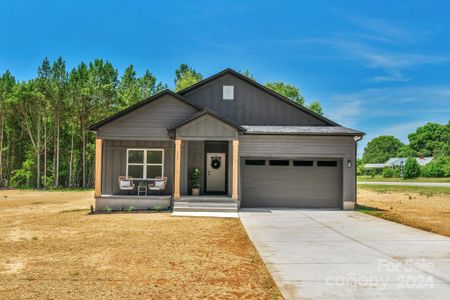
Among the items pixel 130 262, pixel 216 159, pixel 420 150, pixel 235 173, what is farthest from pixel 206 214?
pixel 420 150

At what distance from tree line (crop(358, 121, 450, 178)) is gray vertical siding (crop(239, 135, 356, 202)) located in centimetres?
4299

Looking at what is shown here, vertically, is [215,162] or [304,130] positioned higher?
[304,130]

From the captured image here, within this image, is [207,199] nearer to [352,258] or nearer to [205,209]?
[205,209]

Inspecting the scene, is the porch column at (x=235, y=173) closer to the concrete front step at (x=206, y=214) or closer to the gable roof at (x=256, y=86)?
the concrete front step at (x=206, y=214)

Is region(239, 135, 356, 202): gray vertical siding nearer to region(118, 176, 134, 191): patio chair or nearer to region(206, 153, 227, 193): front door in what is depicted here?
region(206, 153, 227, 193): front door

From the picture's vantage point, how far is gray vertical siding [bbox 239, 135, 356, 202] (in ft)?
50.3

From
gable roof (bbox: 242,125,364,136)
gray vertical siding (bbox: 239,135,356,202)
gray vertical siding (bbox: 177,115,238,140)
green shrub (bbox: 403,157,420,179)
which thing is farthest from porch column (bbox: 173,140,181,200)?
green shrub (bbox: 403,157,420,179)

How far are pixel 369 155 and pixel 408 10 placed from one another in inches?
4622

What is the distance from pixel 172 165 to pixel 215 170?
7.00 feet

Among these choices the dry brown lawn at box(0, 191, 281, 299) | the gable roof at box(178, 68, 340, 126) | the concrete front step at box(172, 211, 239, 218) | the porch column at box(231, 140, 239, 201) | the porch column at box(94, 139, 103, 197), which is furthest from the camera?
the gable roof at box(178, 68, 340, 126)

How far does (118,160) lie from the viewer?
1573 cm

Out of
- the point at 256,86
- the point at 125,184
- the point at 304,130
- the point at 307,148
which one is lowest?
the point at 125,184

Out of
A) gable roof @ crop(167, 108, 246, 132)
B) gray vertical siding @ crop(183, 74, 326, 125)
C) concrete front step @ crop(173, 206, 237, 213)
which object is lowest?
concrete front step @ crop(173, 206, 237, 213)

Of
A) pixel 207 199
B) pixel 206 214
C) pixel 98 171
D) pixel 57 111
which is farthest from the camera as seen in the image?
pixel 57 111
